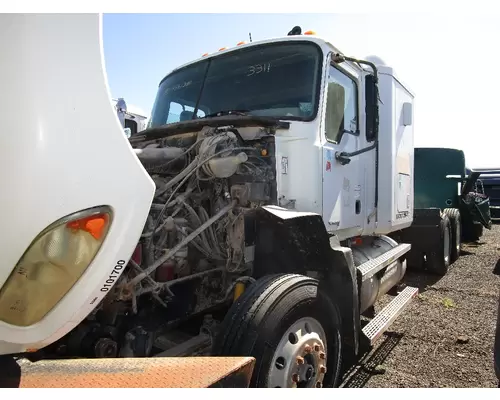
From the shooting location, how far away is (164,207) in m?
2.88

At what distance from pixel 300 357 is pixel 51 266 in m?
1.54

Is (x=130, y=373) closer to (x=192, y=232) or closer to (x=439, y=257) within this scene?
(x=192, y=232)

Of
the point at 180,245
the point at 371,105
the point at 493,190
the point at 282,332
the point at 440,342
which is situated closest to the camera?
the point at 282,332

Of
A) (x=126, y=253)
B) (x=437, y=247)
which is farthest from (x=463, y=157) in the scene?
(x=126, y=253)

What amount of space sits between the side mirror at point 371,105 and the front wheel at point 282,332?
2.06 metres

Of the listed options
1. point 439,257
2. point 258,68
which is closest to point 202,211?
point 258,68

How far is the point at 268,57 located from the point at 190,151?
1.21 meters

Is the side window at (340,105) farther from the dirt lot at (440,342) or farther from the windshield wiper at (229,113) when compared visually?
the dirt lot at (440,342)

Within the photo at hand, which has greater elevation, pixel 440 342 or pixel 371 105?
pixel 371 105

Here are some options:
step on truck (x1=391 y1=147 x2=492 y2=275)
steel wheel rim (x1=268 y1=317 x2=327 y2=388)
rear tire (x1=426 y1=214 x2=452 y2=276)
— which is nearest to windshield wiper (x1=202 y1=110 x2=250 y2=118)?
steel wheel rim (x1=268 y1=317 x2=327 y2=388)

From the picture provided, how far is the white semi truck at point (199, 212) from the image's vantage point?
5.48 ft

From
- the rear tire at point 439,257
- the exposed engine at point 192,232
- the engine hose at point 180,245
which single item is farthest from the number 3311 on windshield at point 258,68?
the rear tire at point 439,257

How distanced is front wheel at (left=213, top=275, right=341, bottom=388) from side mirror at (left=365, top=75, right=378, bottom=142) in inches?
80.9

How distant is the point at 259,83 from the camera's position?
378 centimetres
